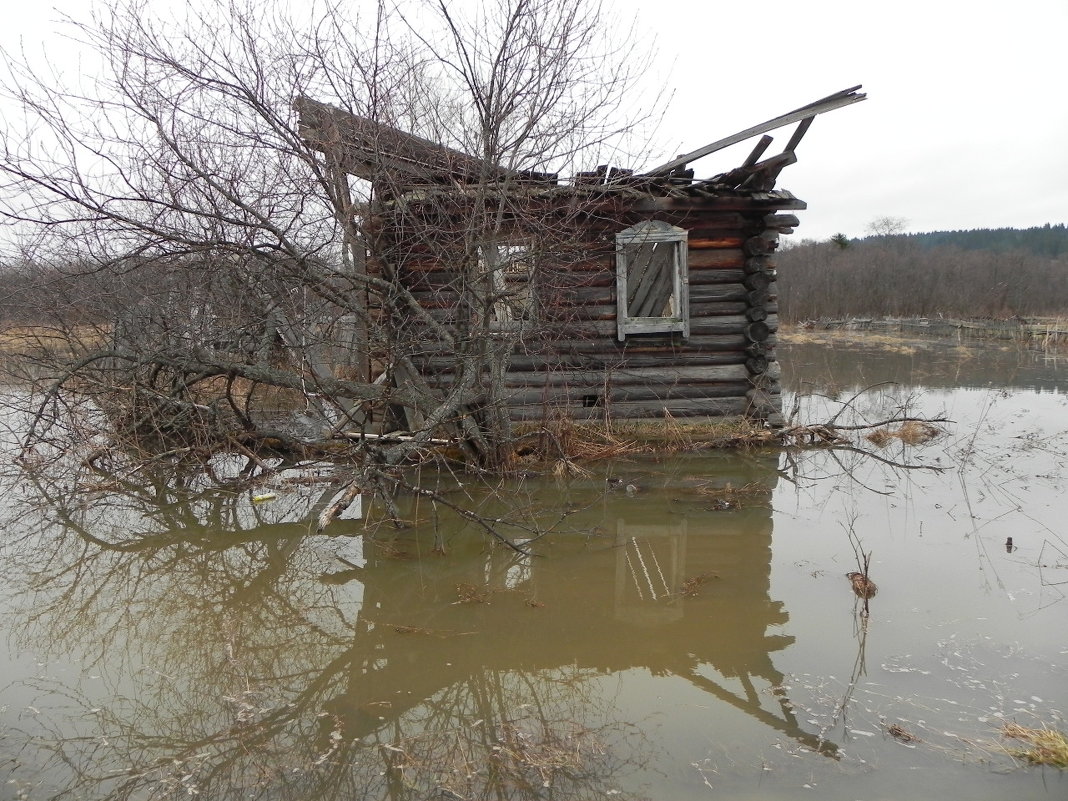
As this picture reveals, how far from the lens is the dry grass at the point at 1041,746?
3.33 metres

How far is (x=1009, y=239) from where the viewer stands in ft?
292

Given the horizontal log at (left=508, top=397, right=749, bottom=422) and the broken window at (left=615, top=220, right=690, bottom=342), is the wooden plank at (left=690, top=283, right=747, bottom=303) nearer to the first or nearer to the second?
the broken window at (left=615, top=220, right=690, bottom=342)

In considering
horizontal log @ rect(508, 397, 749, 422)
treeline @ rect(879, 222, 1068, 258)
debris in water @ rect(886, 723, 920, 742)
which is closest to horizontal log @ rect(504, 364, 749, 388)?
horizontal log @ rect(508, 397, 749, 422)

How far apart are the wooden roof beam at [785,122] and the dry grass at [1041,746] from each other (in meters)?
6.37

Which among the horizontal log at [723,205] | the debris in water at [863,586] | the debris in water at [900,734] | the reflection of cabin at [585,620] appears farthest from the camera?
the horizontal log at [723,205]

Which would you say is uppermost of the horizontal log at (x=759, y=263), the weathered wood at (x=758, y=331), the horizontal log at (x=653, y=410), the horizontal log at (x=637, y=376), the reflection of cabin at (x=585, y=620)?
the horizontal log at (x=759, y=263)

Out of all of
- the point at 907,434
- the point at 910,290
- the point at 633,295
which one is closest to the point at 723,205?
the point at 633,295

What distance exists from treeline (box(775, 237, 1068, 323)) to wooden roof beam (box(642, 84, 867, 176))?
30438 millimetres

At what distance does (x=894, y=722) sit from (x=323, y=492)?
18.2 feet

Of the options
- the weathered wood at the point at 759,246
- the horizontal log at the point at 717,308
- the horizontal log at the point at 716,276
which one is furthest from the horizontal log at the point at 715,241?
the horizontal log at the point at 717,308

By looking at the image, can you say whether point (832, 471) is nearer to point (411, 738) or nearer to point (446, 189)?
point (446, 189)

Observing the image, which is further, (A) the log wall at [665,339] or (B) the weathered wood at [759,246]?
(B) the weathered wood at [759,246]

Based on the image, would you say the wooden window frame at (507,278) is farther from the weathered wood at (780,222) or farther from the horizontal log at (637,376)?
the weathered wood at (780,222)

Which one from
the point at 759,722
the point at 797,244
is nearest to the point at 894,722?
the point at 759,722
